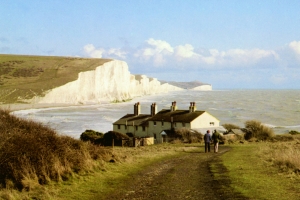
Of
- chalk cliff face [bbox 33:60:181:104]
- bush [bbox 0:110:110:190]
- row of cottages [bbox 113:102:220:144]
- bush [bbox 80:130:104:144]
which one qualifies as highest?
chalk cliff face [bbox 33:60:181:104]

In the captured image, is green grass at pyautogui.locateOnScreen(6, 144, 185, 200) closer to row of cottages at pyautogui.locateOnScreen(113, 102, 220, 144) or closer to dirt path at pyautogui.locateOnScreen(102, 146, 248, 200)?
dirt path at pyautogui.locateOnScreen(102, 146, 248, 200)

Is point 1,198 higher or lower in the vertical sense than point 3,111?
lower

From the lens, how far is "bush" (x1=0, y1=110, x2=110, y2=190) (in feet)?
43.2

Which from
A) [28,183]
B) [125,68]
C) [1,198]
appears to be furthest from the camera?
[125,68]

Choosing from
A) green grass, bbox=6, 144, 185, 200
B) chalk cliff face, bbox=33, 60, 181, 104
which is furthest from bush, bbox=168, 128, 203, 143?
chalk cliff face, bbox=33, 60, 181, 104

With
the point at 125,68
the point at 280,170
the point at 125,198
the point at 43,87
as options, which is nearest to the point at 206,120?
the point at 280,170

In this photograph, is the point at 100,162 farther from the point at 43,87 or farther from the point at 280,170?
the point at 43,87

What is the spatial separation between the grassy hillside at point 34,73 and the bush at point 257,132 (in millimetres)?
84066

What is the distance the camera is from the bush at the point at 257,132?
149ft

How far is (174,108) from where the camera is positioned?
50.1 meters

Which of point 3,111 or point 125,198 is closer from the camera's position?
point 125,198

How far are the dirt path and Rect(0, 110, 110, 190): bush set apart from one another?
2.30 m

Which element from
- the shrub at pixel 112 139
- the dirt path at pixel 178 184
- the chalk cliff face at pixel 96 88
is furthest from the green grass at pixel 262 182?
the chalk cliff face at pixel 96 88

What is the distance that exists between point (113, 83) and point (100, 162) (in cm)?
14450
